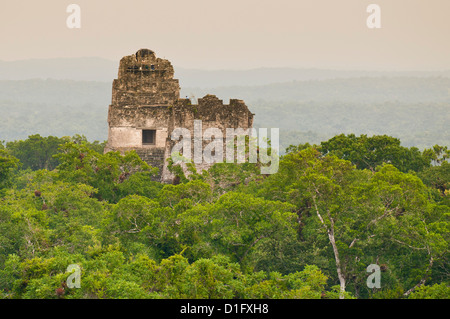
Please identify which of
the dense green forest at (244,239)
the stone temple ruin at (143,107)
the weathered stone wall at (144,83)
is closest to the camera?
the dense green forest at (244,239)

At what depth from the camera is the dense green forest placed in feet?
94.2

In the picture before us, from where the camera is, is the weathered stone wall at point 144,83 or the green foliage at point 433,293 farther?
the weathered stone wall at point 144,83

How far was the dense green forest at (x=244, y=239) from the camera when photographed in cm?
2870

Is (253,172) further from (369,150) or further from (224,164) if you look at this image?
(369,150)

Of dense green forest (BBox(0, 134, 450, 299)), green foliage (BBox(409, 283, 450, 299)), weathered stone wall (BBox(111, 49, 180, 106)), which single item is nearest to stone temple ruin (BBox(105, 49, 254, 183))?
weathered stone wall (BBox(111, 49, 180, 106))

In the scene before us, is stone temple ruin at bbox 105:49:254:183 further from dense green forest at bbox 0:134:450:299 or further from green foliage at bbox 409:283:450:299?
green foliage at bbox 409:283:450:299

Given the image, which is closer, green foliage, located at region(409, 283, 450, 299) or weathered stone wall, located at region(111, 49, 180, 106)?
green foliage, located at region(409, 283, 450, 299)

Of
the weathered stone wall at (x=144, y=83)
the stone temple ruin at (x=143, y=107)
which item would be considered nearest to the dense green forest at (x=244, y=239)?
the stone temple ruin at (x=143, y=107)

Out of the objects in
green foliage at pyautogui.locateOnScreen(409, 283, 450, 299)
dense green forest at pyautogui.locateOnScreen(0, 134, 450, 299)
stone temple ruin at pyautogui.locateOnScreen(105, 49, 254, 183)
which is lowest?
green foliage at pyautogui.locateOnScreen(409, 283, 450, 299)

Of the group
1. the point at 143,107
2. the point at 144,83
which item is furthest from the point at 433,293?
the point at 144,83

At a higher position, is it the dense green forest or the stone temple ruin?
the stone temple ruin

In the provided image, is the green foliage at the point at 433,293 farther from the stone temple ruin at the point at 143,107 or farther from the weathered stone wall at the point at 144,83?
the weathered stone wall at the point at 144,83

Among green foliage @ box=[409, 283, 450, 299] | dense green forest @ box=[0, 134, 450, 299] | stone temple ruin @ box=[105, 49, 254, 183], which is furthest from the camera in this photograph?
stone temple ruin @ box=[105, 49, 254, 183]
